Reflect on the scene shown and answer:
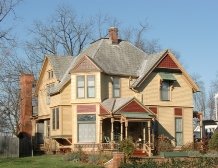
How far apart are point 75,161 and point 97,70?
9918 millimetres

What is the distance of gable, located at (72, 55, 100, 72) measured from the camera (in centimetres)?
3966

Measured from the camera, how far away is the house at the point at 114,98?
39.0 m

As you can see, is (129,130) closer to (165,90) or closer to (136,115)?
(136,115)

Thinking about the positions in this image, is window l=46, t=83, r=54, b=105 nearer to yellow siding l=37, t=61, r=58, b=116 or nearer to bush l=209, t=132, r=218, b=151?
yellow siding l=37, t=61, r=58, b=116

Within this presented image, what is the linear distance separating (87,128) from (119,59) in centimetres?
754

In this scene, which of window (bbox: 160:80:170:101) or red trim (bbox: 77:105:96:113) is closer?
red trim (bbox: 77:105:96:113)

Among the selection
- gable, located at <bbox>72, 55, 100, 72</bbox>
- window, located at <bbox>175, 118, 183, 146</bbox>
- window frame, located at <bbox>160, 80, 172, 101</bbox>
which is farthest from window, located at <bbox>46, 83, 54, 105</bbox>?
window, located at <bbox>175, 118, 183, 146</bbox>

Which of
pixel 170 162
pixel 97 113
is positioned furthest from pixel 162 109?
pixel 170 162

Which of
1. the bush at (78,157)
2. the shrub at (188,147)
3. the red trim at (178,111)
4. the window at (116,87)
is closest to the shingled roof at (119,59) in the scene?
the window at (116,87)

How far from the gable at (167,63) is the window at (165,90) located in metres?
1.37

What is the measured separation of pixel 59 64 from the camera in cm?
4541

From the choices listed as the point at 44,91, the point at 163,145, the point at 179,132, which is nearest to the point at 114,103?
the point at 163,145

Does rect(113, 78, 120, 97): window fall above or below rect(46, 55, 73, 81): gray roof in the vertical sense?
below

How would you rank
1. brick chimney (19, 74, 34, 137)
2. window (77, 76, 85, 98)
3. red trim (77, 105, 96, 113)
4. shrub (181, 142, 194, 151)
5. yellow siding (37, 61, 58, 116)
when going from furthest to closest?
brick chimney (19, 74, 34, 137), yellow siding (37, 61, 58, 116), shrub (181, 142, 194, 151), window (77, 76, 85, 98), red trim (77, 105, 96, 113)
